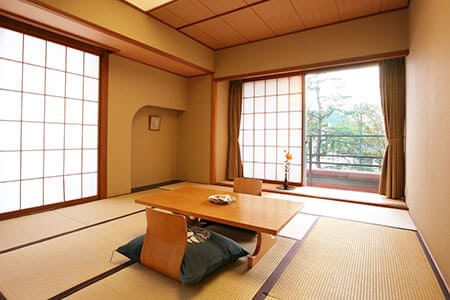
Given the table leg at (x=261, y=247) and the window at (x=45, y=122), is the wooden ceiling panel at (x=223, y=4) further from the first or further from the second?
the table leg at (x=261, y=247)

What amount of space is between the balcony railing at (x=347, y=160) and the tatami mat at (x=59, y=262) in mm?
4610

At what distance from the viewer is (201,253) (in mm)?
1600

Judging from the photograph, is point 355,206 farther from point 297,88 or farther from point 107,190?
point 107,190

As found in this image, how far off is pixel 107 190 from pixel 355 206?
370 centimetres

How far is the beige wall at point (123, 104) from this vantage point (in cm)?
375

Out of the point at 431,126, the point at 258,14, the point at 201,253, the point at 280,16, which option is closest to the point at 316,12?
the point at 280,16

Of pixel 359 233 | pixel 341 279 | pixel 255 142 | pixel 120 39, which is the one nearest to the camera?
pixel 341 279

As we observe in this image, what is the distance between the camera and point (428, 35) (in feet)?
6.89

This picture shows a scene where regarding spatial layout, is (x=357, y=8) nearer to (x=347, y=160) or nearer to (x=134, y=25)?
(x=134, y=25)

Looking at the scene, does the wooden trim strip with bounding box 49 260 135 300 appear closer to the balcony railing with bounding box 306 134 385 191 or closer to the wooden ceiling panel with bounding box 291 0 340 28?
the wooden ceiling panel with bounding box 291 0 340 28

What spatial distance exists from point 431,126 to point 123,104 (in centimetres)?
393

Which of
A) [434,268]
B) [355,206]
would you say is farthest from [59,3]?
[355,206]

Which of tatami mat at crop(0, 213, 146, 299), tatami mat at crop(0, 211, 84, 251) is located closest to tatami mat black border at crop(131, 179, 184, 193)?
tatami mat at crop(0, 211, 84, 251)

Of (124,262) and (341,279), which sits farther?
(124,262)
